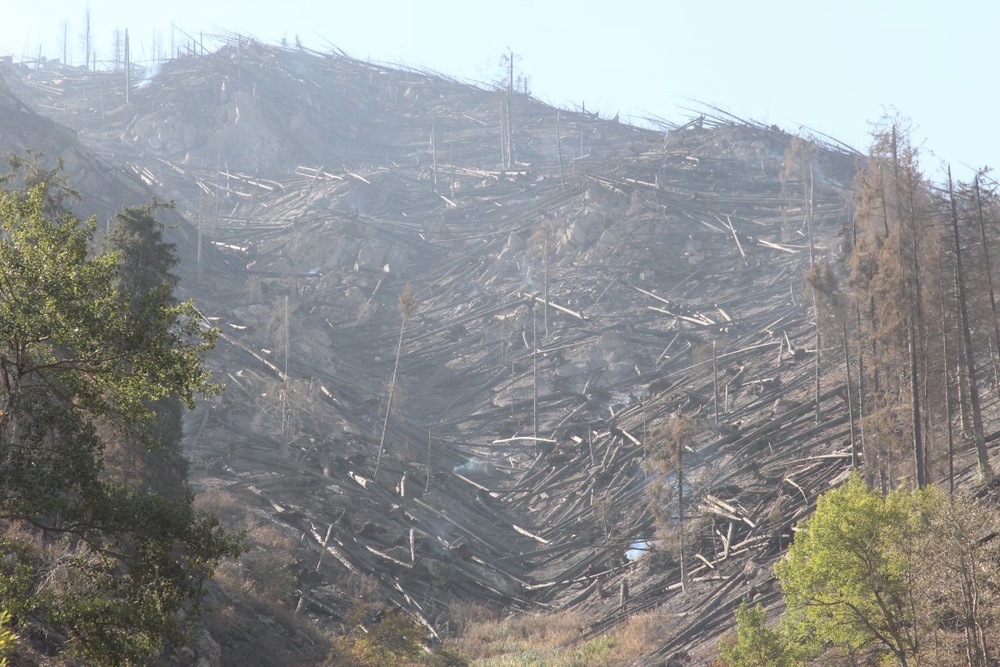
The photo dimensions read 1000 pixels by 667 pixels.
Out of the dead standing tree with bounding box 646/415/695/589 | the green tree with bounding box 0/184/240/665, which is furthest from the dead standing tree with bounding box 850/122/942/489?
the green tree with bounding box 0/184/240/665

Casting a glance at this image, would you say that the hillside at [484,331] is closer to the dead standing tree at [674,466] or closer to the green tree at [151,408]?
the dead standing tree at [674,466]

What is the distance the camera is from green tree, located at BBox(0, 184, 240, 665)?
10.9 meters

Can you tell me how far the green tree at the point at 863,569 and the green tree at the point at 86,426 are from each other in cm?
1637

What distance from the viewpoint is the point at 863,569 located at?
22.4 meters

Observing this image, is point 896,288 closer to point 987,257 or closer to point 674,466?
point 987,257

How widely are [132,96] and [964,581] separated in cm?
11106

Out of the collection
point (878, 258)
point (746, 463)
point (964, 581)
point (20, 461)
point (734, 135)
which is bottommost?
point (746, 463)

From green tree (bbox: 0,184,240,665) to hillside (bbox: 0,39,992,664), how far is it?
1691 centimetres

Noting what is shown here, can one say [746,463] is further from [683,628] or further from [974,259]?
[974,259]

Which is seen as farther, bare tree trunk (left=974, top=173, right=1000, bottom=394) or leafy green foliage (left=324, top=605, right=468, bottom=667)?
bare tree trunk (left=974, top=173, right=1000, bottom=394)

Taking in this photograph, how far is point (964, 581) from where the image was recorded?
19406mm

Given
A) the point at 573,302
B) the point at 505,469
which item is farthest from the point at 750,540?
the point at 573,302

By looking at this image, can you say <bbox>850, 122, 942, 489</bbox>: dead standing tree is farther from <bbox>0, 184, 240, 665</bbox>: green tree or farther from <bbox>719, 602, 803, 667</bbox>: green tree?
<bbox>0, 184, 240, 665</bbox>: green tree

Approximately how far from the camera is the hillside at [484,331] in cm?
4097
